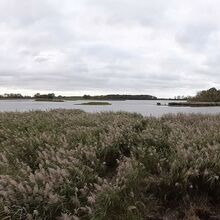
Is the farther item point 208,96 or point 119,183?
point 208,96

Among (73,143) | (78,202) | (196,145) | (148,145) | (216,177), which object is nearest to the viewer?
(78,202)

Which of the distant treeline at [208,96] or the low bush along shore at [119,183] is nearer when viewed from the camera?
the low bush along shore at [119,183]

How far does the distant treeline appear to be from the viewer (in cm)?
8618

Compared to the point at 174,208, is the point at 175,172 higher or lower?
higher

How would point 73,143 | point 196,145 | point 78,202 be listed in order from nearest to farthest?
point 78,202 → point 196,145 → point 73,143

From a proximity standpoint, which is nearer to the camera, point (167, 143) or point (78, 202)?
point (78, 202)

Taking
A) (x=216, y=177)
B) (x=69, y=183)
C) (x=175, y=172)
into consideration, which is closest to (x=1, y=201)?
(x=69, y=183)

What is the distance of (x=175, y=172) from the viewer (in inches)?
Answer: 244

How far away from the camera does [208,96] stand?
8844 centimetres

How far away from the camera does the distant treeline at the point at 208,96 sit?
A: 283 ft

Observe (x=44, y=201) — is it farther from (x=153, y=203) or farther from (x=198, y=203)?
(x=198, y=203)

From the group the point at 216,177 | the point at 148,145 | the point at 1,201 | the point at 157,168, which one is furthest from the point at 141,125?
the point at 1,201

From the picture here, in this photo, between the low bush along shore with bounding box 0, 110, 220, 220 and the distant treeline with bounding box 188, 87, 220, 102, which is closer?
the low bush along shore with bounding box 0, 110, 220, 220

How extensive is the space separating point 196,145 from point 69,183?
2.58 meters
